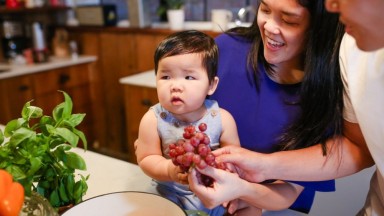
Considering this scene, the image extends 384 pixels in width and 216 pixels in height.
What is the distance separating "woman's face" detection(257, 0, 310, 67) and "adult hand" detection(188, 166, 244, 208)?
1.27 ft

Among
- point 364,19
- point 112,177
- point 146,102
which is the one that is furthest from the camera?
point 146,102

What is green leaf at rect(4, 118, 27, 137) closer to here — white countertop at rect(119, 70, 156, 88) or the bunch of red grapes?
the bunch of red grapes

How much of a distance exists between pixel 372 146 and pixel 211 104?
405 millimetres

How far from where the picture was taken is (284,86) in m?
1.12

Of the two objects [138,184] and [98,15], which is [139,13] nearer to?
[98,15]

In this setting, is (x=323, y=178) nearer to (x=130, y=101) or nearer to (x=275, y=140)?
(x=275, y=140)

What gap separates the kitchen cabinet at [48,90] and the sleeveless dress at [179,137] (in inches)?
76.7

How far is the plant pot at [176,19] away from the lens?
2.91 meters

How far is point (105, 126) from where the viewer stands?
11.7ft

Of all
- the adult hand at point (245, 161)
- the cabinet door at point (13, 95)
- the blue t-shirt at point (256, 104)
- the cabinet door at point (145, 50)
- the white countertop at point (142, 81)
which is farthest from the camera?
the cabinet door at point (145, 50)

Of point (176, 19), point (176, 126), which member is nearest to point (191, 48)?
point (176, 126)

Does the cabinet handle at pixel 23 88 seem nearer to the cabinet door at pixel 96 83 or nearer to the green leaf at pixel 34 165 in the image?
the cabinet door at pixel 96 83

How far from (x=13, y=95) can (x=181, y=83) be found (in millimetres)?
2229

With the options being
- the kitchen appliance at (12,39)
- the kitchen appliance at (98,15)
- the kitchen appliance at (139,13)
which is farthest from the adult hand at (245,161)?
the kitchen appliance at (12,39)
